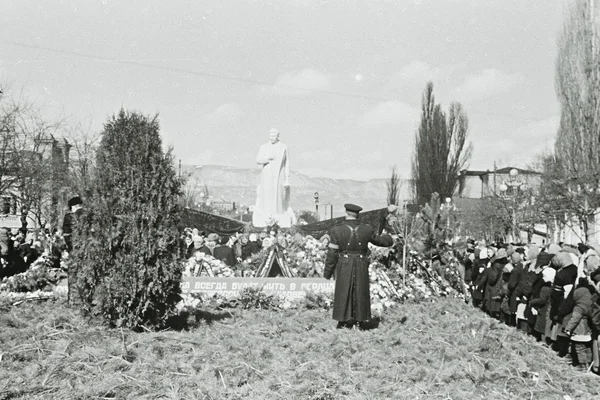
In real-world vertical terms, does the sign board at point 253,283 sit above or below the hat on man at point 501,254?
below

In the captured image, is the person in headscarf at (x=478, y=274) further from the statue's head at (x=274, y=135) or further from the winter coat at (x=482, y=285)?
the statue's head at (x=274, y=135)

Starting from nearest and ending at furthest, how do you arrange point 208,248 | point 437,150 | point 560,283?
1. point 560,283
2. point 208,248
3. point 437,150

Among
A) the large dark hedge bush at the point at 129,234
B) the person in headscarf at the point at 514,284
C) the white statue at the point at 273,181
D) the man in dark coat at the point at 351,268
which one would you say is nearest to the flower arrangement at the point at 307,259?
the person in headscarf at the point at 514,284

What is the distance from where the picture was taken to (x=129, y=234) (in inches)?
268

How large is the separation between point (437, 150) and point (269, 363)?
156 feet

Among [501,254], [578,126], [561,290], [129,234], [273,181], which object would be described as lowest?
[561,290]

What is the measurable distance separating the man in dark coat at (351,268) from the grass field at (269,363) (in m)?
0.39

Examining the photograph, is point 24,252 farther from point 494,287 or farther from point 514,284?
point 514,284

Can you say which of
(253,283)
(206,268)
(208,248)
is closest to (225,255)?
(208,248)

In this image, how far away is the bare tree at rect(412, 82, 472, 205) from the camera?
5206 centimetres

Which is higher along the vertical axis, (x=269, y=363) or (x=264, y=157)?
(x=264, y=157)

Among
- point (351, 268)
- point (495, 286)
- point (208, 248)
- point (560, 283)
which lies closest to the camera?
point (351, 268)

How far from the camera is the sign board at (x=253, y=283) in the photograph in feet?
33.0

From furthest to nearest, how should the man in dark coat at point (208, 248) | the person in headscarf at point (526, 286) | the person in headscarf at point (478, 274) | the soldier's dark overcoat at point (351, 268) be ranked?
1. the man in dark coat at point (208, 248)
2. the person in headscarf at point (478, 274)
3. the person in headscarf at point (526, 286)
4. the soldier's dark overcoat at point (351, 268)
